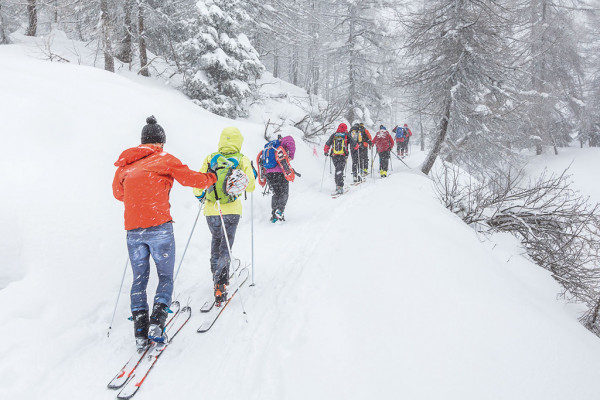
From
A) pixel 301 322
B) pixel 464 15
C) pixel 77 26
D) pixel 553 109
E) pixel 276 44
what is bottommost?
pixel 301 322

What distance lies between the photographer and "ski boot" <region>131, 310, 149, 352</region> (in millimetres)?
3270

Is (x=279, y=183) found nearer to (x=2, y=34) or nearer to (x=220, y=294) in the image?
(x=220, y=294)

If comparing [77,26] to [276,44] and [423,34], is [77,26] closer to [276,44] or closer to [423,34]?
[276,44]

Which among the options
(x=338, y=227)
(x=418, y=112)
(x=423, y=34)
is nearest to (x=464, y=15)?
(x=423, y=34)

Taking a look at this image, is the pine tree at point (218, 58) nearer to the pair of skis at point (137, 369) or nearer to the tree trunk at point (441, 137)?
the tree trunk at point (441, 137)

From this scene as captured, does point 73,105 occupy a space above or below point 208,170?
above

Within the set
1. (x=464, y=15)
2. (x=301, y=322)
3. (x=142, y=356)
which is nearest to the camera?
(x=142, y=356)

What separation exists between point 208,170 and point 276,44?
2070 centimetres

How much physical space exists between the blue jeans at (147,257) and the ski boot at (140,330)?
62 mm

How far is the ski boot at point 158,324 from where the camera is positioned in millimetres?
3244

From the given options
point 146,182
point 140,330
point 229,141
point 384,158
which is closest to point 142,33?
point 384,158

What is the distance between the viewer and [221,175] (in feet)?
13.9

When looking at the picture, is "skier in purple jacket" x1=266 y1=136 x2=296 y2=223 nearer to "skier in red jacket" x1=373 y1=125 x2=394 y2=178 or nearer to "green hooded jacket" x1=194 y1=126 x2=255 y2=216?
"green hooded jacket" x1=194 y1=126 x2=255 y2=216

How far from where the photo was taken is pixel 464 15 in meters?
10.9
